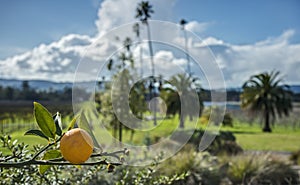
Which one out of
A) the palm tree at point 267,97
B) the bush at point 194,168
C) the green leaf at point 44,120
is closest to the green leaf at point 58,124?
the green leaf at point 44,120

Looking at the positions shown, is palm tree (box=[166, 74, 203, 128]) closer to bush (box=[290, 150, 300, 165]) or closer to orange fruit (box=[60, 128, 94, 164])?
orange fruit (box=[60, 128, 94, 164])

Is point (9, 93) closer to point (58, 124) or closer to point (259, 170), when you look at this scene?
point (259, 170)

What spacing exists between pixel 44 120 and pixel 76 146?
0.15ft

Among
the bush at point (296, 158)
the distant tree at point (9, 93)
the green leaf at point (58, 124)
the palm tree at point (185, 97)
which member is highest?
the distant tree at point (9, 93)

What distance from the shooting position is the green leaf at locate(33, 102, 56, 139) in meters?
0.28

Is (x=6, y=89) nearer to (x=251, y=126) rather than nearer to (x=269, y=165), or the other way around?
(x=269, y=165)

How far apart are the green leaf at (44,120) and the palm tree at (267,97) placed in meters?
13.0

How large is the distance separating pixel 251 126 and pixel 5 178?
14239 mm

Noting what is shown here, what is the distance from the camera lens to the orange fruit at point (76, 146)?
10.2 inches

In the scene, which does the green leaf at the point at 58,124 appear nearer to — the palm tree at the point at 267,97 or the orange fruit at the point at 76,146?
the orange fruit at the point at 76,146

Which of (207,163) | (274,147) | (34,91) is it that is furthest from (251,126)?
(207,163)

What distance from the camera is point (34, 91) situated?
7191 millimetres

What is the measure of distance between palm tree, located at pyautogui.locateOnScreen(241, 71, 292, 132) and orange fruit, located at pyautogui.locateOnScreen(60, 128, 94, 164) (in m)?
13.1

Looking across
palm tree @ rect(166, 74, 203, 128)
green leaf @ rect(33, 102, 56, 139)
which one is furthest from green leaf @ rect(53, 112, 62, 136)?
palm tree @ rect(166, 74, 203, 128)
